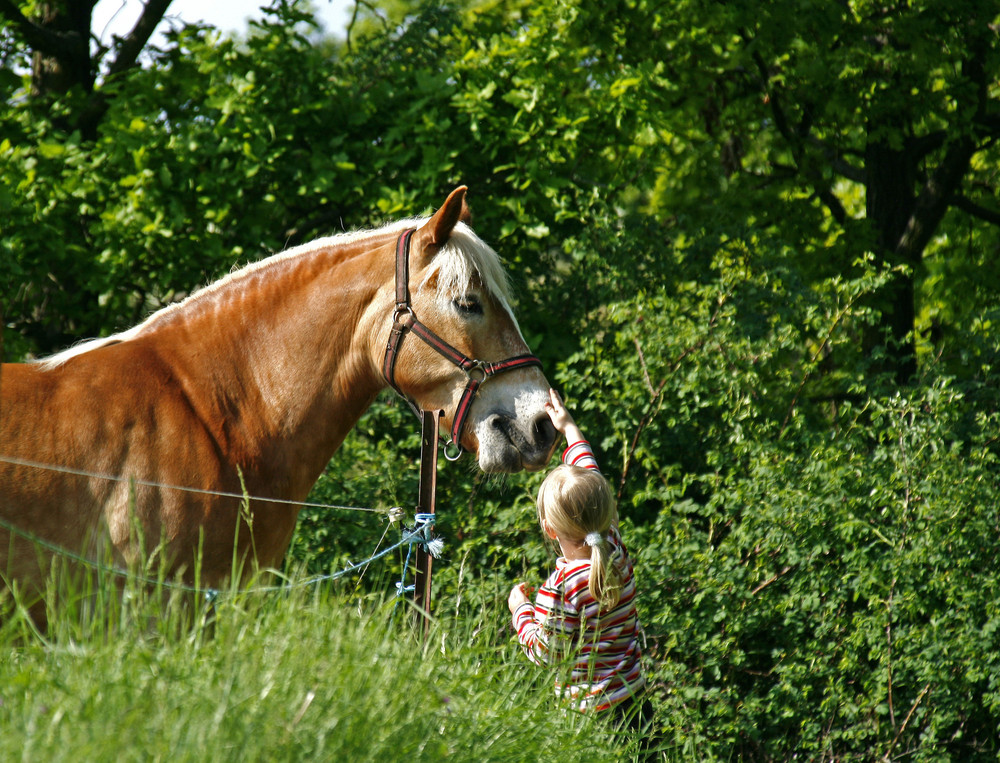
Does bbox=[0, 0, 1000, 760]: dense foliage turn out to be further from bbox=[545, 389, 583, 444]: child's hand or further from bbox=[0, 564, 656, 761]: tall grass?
bbox=[0, 564, 656, 761]: tall grass

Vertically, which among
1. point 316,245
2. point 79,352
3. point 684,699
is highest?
point 316,245

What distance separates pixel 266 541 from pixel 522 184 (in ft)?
11.0

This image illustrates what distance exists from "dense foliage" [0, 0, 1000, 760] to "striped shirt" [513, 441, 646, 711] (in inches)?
31.0

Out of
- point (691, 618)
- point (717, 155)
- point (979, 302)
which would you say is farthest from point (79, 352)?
point (979, 302)

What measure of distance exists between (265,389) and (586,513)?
1.20m

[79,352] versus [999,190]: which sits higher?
[999,190]

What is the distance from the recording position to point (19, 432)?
2.73 metres

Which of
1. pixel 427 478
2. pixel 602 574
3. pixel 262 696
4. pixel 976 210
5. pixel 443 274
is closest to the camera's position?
pixel 262 696

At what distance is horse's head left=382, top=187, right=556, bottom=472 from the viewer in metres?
3.02

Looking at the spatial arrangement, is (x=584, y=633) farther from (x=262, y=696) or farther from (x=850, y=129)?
(x=850, y=129)

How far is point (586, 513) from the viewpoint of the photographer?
2910 millimetres

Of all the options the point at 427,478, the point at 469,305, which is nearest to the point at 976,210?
the point at 469,305

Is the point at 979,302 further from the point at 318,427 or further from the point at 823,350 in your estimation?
the point at 318,427

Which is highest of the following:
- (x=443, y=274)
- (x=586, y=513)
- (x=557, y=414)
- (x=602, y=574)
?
(x=443, y=274)
